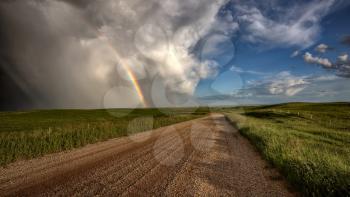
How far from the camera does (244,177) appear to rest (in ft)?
22.5

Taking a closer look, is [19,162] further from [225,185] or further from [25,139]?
[225,185]

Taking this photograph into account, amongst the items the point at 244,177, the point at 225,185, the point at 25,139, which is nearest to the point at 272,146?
the point at 244,177

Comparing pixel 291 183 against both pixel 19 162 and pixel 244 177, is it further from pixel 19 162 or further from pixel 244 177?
pixel 19 162

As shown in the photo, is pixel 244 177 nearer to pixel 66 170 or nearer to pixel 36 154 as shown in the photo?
pixel 66 170

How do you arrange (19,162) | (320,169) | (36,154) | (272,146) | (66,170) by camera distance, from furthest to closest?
(272,146) < (36,154) < (19,162) < (66,170) < (320,169)

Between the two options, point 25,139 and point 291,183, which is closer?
point 291,183

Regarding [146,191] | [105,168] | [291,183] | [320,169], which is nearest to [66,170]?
[105,168]

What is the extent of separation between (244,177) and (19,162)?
9.27 meters

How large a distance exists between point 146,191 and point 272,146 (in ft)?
26.9

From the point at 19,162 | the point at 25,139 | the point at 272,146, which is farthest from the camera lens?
the point at 25,139

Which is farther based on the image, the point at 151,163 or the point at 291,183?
the point at 151,163

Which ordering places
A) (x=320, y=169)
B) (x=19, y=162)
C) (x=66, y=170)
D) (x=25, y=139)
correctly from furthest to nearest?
(x=25, y=139), (x=19, y=162), (x=66, y=170), (x=320, y=169)

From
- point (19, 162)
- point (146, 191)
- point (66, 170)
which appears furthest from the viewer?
point (19, 162)

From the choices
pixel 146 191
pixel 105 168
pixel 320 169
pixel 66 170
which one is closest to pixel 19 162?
pixel 66 170
